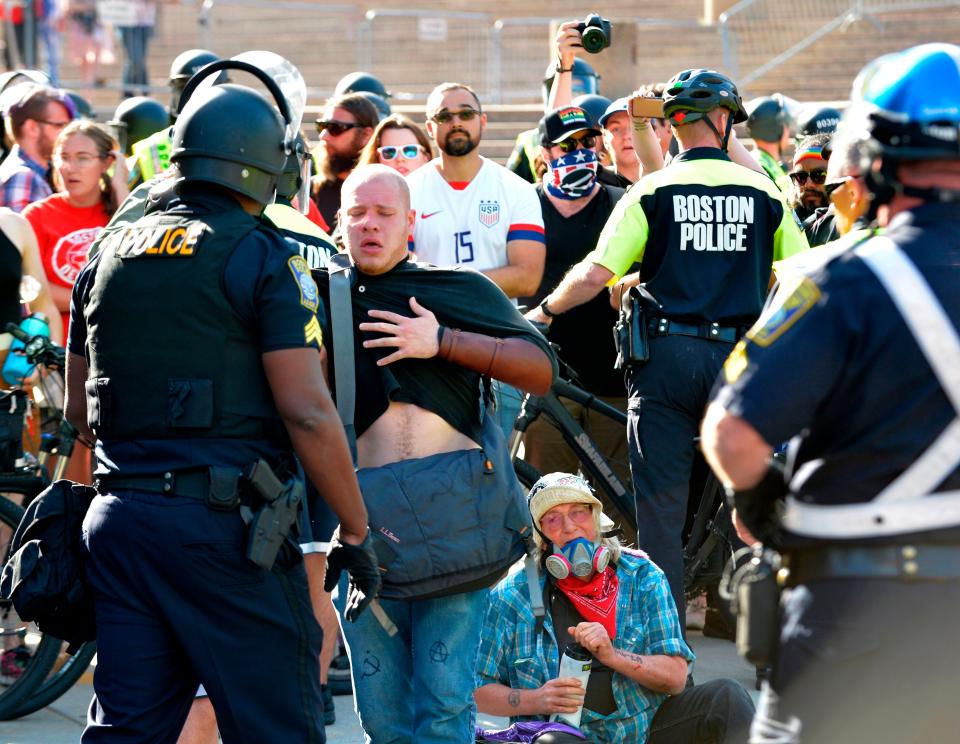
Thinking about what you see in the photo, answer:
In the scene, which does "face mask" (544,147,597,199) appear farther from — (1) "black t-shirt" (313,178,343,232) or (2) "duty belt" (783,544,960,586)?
(2) "duty belt" (783,544,960,586)

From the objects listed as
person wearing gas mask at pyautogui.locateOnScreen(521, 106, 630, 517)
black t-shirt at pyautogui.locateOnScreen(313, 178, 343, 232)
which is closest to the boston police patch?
person wearing gas mask at pyautogui.locateOnScreen(521, 106, 630, 517)

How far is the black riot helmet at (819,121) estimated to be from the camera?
9.09 metres

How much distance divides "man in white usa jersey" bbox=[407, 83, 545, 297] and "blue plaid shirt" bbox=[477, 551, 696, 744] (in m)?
2.36

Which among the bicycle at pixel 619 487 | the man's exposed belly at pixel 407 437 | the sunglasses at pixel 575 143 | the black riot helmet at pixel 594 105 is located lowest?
the bicycle at pixel 619 487

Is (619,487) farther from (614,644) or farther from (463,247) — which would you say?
(614,644)

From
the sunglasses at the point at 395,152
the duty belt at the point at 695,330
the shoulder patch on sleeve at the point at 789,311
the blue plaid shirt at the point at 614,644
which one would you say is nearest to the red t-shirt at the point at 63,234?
the sunglasses at the point at 395,152

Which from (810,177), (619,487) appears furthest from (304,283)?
(810,177)

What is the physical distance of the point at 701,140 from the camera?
6.43 metres

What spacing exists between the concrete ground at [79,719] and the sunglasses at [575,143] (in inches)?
96.3

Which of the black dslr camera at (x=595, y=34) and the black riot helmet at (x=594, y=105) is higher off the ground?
the black dslr camera at (x=595, y=34)

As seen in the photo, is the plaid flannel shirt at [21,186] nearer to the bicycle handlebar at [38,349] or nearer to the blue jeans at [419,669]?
the bicycle handlebar at [38,349]

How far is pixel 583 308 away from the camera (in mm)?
7457

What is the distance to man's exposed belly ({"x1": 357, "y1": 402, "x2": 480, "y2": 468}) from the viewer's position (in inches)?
178

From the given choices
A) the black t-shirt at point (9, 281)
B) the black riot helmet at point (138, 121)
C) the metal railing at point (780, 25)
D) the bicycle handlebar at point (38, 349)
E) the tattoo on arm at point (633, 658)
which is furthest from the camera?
the metal railing at point (780, 25)
